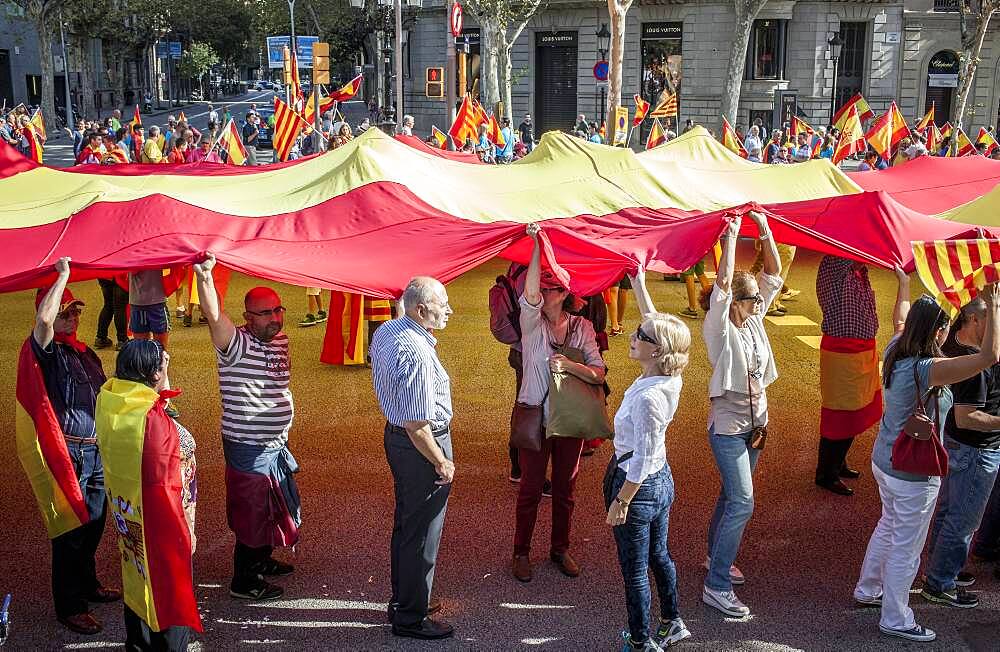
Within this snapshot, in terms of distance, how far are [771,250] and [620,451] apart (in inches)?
68.0

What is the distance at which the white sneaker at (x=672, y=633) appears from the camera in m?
4.88

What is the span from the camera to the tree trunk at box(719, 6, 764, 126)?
34.0 meters

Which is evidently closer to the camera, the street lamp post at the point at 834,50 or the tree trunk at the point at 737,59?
the tree trunk at the point at 737,59

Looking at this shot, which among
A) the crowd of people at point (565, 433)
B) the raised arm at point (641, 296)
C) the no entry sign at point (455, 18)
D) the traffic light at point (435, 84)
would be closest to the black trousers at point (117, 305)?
the crowd of people at point (565, 433)

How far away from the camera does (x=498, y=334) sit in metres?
6.16

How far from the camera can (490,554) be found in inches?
234

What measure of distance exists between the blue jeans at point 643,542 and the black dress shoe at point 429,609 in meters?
1.06

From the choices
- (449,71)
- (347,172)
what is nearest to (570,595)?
(347,172)

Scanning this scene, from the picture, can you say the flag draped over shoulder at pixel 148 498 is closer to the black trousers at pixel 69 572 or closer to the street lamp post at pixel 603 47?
the black trousers at pixel 69 572

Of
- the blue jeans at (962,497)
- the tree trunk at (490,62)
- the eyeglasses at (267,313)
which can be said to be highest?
the tree trunk at (490,62)

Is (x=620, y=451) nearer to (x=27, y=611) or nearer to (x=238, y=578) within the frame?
(x=238, y=578)

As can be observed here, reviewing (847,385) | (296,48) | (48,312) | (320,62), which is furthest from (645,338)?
(296,48)

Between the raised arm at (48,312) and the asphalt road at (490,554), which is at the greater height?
the raised arm at (48,312)

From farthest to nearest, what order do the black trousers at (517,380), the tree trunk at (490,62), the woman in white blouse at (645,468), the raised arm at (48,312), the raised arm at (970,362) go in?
1. the tree trunk at (490,62)
2. the black trousers at (517,380)
3. the raised arm at (48,312)
4. the raised arm at (970,362)
5. the woman in white blouse at (645,468)
